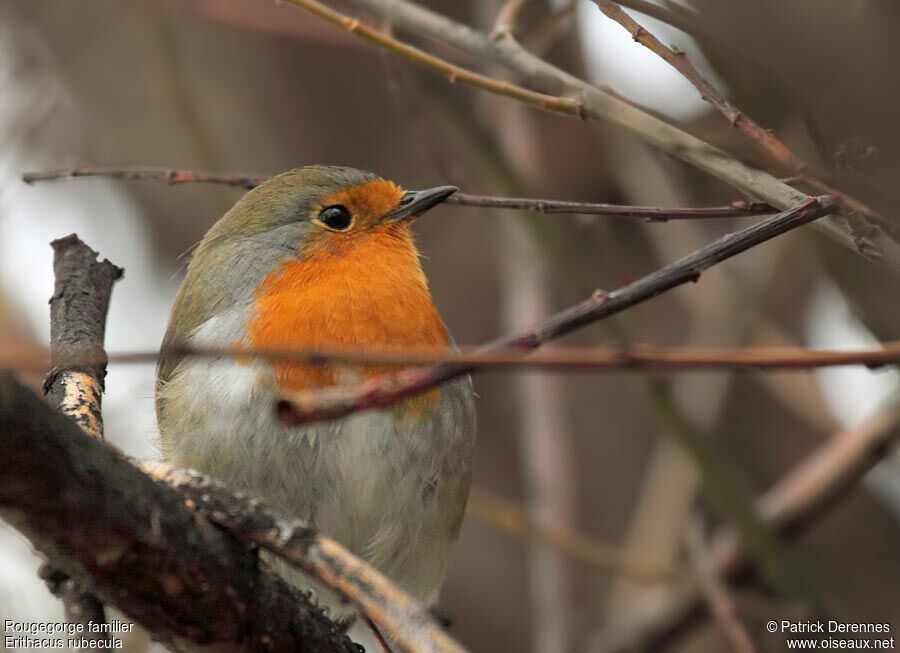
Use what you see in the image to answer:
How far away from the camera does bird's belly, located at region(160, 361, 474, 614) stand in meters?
2.73

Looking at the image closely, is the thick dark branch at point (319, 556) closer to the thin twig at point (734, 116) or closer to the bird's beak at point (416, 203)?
the thin twig at point (734, 116)

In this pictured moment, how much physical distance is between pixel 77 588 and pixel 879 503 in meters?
4.24

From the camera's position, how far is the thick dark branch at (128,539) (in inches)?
56.9

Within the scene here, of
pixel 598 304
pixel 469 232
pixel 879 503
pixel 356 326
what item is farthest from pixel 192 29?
pixel 598 304

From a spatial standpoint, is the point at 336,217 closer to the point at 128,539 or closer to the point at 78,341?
the point at 78,341

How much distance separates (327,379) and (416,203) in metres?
0.88

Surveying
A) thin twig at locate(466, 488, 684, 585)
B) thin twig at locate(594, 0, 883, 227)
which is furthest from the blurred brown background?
thin twig at locate(594, 0, 883, 227)

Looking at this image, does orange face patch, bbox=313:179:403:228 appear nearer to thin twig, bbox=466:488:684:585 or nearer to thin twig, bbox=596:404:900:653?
thin twig, bbox=466:488:684:585

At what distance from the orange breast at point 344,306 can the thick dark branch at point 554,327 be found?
4.49 ft

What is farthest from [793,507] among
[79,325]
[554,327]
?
[554,327]

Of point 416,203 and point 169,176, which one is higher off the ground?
point 416,203

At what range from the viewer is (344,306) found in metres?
3.01

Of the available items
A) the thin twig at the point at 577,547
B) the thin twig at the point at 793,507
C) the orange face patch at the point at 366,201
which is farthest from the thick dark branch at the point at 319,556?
the thin twig at the point at 793,507

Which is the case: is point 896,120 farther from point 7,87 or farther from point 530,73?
point 7,87
